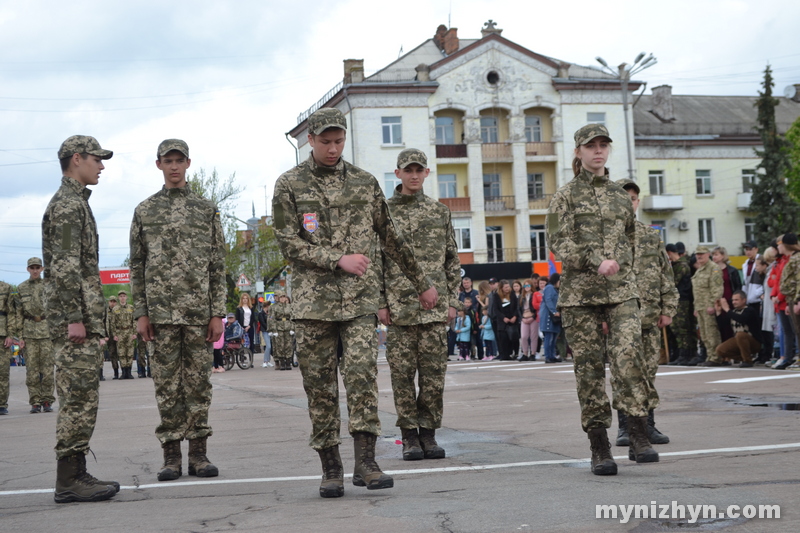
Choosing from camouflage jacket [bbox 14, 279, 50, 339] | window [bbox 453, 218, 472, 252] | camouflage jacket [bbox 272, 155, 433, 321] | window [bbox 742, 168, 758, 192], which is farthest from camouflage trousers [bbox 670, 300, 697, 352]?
window [bbox 742, 168, 758, 192]

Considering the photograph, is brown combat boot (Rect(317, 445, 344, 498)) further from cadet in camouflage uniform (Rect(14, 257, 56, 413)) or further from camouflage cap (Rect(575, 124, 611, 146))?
cadet in camouflage uniform (Rect(14, 257, 56, 413))

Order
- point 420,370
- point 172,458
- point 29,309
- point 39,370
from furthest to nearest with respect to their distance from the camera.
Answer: point 39,370 < point 29,309 < point 420,370 < point 172,458

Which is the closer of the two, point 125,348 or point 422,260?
point 422,260

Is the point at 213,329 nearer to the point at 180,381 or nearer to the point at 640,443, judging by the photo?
the point at 180,381

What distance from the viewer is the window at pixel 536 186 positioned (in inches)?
2341

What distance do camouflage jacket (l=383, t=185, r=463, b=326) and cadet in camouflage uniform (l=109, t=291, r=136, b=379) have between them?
19.8 metres

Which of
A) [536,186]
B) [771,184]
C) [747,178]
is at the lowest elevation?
[771,184]

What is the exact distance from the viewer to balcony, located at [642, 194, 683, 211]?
61.0m

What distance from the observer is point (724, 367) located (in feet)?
57.1

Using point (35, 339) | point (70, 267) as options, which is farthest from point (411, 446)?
point (35, 339)

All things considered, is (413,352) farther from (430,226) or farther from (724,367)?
(724,367)

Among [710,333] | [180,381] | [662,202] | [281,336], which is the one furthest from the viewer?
[662,202]

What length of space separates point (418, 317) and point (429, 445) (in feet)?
3.34

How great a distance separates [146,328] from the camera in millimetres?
7180
